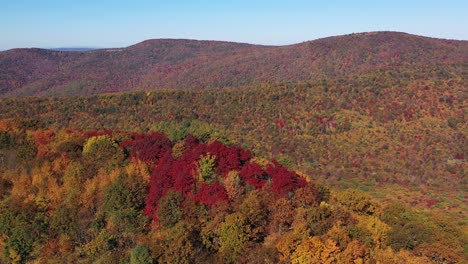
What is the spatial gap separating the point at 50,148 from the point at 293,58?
390 feet

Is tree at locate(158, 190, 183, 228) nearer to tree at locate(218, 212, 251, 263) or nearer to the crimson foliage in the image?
tree at locate(218, 212, 251, 263)

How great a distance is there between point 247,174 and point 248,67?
11736 centimetres

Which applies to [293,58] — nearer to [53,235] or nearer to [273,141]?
[273,141]

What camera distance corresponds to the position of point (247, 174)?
86.0ft

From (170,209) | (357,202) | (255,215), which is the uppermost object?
(255,215)

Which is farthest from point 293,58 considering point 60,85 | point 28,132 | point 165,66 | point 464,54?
point 28,132

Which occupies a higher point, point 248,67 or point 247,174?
point 247,174

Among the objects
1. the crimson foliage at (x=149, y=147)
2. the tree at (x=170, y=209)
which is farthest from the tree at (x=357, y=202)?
the crimson foliage at (x=149, y=147)

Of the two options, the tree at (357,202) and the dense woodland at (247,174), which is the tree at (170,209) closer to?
the dense woodland at (247,174)

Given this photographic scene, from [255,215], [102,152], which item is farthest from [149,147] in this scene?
[255,215]

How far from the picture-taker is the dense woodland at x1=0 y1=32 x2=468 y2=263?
22188mm

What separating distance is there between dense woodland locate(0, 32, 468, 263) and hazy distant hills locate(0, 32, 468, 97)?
49.8 m

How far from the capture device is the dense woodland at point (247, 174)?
2219cm

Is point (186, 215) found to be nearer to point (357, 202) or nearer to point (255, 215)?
point (255, 215)
